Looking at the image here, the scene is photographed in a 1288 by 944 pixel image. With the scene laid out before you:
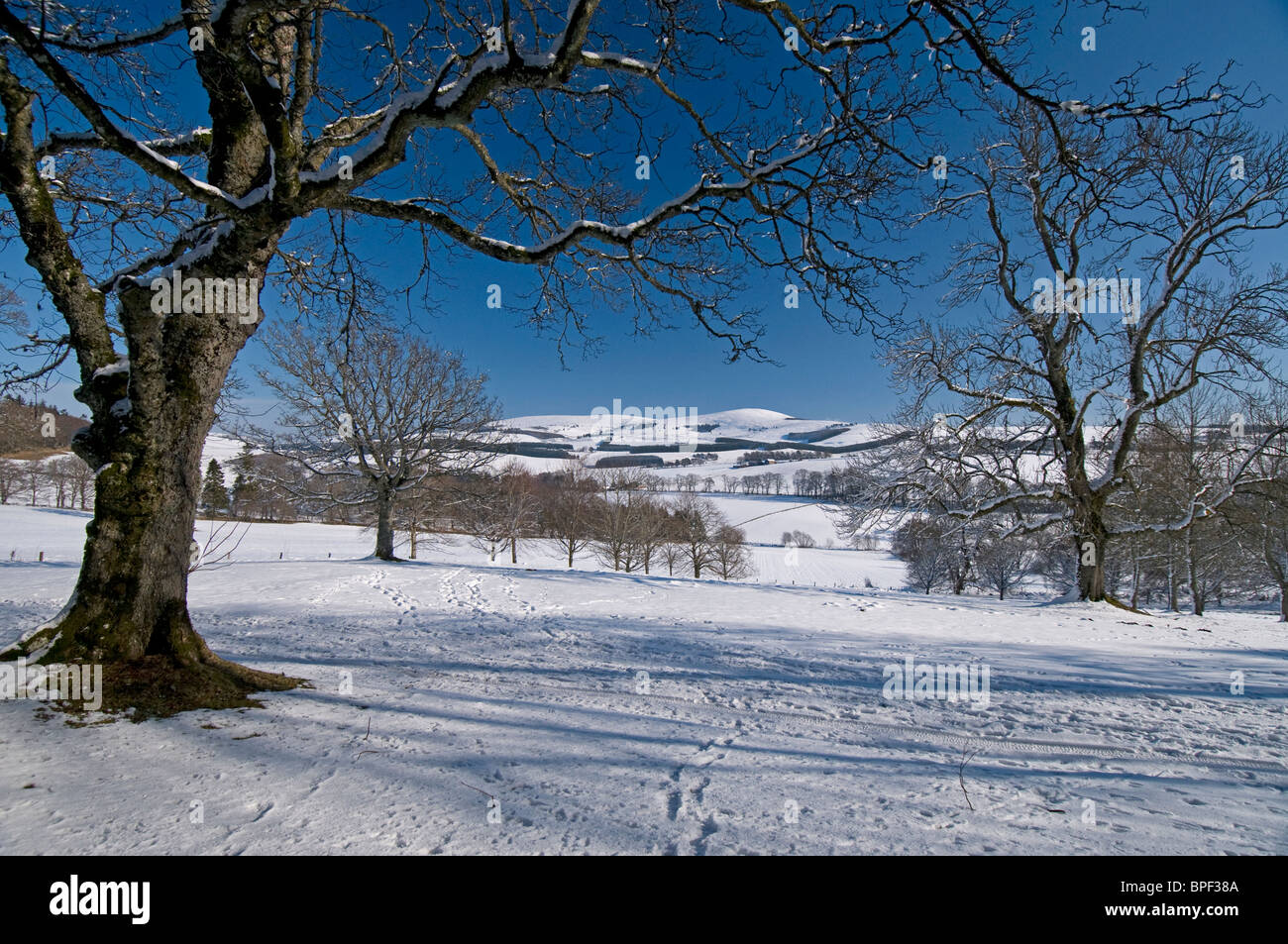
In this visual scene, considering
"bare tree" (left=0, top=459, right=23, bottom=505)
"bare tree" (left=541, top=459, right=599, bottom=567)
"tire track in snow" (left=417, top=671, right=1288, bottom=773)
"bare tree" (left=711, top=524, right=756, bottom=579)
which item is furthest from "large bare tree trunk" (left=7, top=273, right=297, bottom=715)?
"bare tree" (left=0, top=459, right=23, bottom=505)

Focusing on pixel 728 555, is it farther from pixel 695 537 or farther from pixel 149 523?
pixel 149 523

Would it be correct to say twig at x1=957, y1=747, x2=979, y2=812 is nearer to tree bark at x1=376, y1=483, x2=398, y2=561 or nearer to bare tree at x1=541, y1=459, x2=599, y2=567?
tree bark at x1=376, y1=483, x2=398, y2=561

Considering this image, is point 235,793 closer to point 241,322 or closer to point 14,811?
point 14,811

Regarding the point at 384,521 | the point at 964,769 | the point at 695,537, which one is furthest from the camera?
the point at 695,537

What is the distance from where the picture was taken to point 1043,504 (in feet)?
39.3

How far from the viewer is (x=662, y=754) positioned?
2.89m

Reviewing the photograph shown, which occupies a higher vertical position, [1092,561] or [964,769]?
[1092,561]

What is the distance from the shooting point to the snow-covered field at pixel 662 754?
6.70ft

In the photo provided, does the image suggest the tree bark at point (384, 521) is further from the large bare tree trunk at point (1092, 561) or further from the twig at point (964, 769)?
the large bare tree trunk at point (1092, 561)

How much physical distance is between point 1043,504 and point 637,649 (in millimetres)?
11318

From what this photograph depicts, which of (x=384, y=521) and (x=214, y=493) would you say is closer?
(x=214, y=493)

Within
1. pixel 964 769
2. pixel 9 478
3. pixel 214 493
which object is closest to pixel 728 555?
pixel 214 493

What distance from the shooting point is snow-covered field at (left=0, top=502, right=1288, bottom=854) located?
6.70ft

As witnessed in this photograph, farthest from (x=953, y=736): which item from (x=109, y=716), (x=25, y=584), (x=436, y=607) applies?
(x=25, y=584)
